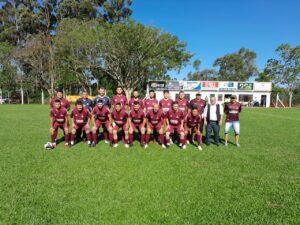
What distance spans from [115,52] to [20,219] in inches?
1094

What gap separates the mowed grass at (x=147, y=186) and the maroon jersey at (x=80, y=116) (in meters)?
1.09

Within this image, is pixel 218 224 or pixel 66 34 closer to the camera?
pixel 218 224

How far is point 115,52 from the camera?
95.8 feet

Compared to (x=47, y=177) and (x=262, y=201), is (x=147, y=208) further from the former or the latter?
(x=47, y=177)

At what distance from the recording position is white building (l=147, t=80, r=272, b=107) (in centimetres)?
3953

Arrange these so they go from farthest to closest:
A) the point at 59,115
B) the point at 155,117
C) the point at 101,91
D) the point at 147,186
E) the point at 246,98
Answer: the point at 246,98 → the point at 101,91 → the point at 155,117 → the point at 59,115 → the point at 147,186

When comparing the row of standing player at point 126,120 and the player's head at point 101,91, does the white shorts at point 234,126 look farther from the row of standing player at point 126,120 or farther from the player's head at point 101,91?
the player's head at point 101,91

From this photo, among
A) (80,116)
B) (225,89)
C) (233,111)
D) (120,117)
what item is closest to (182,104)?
(233,111)

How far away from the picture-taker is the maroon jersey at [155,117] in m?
7.68

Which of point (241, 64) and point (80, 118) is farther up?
point (241, 64)

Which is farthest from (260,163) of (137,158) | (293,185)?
(137,158)

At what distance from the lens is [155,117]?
7684 millimetres

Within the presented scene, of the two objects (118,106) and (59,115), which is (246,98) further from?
(59,115)

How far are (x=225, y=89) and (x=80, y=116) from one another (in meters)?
36.6
